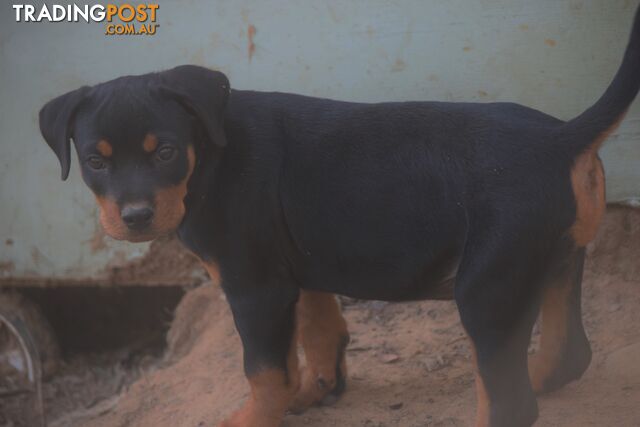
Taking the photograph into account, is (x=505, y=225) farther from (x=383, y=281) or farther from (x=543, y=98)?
(x=543, y=98)

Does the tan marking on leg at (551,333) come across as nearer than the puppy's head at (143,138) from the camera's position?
No

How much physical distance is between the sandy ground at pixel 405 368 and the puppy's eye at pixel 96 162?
1.59 metres

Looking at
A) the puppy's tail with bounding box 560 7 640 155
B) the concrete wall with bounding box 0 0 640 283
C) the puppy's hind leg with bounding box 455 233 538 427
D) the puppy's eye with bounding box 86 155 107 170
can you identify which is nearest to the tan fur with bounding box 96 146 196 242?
the puppy's eye with bounding box 86 155 107 170

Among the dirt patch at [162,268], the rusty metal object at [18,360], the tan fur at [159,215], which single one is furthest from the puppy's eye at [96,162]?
the rusty metal object at [18,360]

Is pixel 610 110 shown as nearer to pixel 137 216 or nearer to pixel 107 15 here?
pixel 137 216

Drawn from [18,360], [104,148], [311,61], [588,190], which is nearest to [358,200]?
[588,190]

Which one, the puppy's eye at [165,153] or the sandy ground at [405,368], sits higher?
the puppy's eye at [165,153]

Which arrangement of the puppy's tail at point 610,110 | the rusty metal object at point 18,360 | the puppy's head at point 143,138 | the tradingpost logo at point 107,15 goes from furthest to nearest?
the rusty metal object at point 18,360
the tradingpost logo at point 107,15
the puppy's head at point 143,138
the puppy's tail at point 610,110

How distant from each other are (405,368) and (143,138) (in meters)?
2.06

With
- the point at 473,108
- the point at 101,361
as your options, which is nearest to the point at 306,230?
the point at 473,108

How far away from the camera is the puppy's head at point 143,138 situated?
12.0ft

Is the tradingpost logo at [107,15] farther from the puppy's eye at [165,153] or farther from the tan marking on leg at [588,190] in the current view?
the tan marking on leg at [588,190]

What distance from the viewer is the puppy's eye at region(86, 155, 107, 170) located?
3.71 m

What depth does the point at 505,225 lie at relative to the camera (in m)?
3.51
